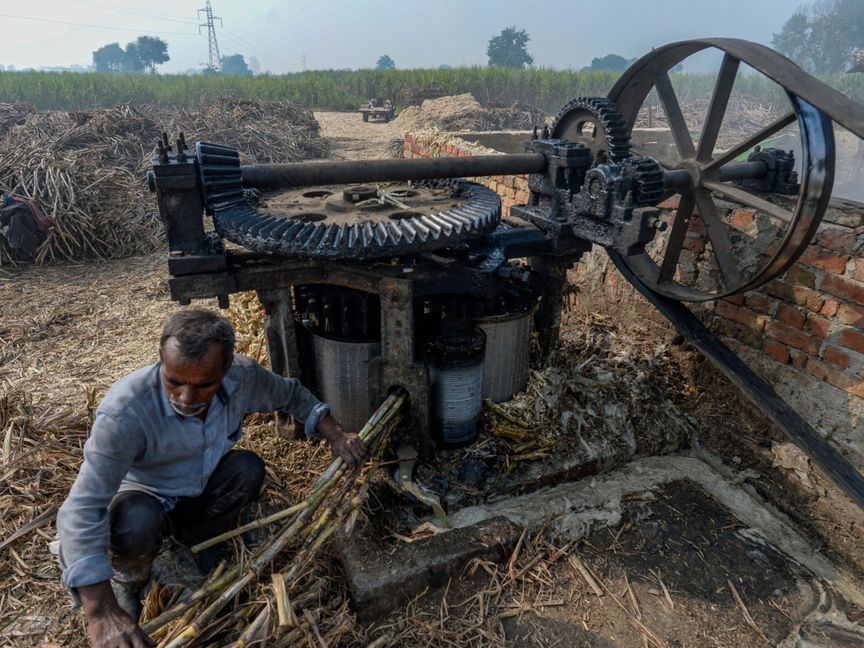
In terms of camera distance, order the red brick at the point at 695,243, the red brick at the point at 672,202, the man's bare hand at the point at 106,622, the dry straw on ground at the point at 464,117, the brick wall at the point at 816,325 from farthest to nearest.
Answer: the dry straw on ground at the point at 464,117 < the red brick at the point at 672,202 < the red brick at the point at 695,243 < the brick wall at the point at 816,325 < the man's bare hand at the point at 106,622

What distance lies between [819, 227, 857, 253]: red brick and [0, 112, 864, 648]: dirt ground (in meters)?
1.10

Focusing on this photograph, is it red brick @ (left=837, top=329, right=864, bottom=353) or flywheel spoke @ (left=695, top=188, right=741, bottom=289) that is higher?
flywheel spoke @ (left=695, top=188, right=741, bottom=289)

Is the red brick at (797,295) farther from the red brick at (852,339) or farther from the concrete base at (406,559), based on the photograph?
the concrete base at (406,559)

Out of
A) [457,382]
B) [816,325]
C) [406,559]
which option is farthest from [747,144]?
[406,559]

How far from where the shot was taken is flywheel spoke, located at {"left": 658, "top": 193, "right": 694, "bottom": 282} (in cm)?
364

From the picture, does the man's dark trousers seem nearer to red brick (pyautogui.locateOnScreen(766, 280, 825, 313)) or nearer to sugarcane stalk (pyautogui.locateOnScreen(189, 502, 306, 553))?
sugarcane stalk (pyautogui.locateOnScreen(189, 502, 306, 553))

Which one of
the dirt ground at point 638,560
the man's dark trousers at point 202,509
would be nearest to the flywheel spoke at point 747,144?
the dirt ground at point 638,560

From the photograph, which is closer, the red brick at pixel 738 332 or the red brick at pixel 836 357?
the red brick at pixel 836 357

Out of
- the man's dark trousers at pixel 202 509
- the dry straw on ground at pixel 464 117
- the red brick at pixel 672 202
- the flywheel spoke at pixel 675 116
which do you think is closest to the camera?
the man's dark trousers at pixel 202 509

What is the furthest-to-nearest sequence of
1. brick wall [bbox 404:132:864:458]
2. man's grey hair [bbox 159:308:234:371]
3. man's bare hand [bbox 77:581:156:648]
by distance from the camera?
brick wall [bbox 404:132:864:458]
man's grey hair [bbox 159:308:234:371]
man's bare hand [bbox 77:581:156:648]

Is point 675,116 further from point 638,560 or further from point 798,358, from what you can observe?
point 638,560

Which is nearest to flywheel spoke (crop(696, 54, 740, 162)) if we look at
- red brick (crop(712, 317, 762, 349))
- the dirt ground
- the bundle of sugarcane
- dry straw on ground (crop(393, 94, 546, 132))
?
red brick (crop(712, 317, 762, 349))

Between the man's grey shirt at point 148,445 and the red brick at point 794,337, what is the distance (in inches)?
102

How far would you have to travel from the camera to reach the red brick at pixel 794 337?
3.18 m
